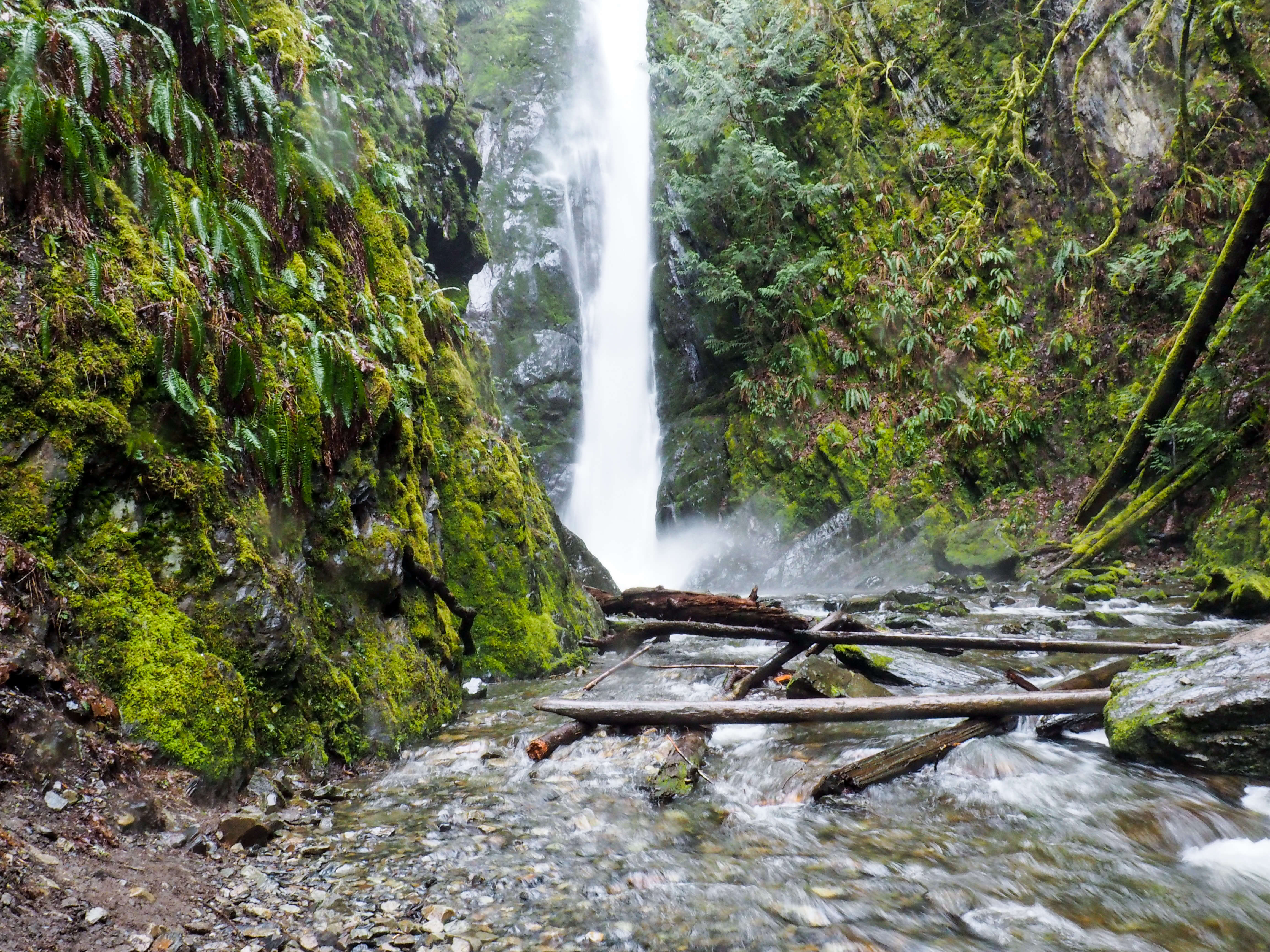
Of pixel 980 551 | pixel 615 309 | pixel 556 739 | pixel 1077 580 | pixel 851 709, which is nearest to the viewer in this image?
pixel 851 709

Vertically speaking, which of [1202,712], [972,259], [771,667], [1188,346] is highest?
[972,259]

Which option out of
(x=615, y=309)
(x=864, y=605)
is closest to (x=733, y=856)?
(x=864, y=605)

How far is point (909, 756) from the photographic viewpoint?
341 centimetres

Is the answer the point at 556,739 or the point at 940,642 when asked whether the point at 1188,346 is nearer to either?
the point at 940,642

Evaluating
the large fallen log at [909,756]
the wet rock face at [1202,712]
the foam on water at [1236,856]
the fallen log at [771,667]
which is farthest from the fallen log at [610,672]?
the foam on water at [1236,856]

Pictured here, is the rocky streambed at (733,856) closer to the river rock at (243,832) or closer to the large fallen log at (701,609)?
the river rock at (243,832)

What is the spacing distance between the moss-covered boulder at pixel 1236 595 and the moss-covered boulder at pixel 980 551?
4.37 meters

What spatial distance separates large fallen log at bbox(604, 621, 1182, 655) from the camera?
16.9ft

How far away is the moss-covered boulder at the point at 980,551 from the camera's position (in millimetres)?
12094

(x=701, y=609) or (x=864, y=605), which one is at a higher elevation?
(x=701, y=609)

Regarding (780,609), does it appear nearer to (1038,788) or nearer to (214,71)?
(1038,788)

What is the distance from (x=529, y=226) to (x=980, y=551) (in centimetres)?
2058

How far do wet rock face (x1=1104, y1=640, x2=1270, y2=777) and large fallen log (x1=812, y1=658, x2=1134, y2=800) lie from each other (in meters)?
0.34

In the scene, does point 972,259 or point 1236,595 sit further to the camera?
point 972,259
